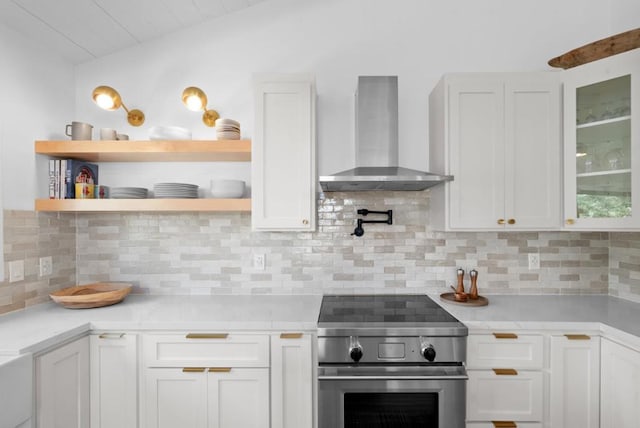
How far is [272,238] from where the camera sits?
7.61 feet

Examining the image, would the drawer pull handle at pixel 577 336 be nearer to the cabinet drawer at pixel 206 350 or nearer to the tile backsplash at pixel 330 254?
the tile backsplash at pixel 330 254

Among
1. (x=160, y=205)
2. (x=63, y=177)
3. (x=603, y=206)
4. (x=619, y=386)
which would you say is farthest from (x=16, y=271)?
(x=603, y=206)

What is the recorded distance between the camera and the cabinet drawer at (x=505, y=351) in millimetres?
1654

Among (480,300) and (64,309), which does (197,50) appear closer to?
(64,309)

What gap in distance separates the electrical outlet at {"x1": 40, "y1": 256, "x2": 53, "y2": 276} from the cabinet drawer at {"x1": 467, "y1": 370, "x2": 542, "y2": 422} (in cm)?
254

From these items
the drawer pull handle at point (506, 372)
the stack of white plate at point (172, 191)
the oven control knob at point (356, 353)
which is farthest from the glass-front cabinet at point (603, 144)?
the stack of white plate at point (172, 191)

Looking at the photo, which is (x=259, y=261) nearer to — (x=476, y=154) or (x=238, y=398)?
(x=238, y=398)

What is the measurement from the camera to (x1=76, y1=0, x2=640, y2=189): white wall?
2.31 metres

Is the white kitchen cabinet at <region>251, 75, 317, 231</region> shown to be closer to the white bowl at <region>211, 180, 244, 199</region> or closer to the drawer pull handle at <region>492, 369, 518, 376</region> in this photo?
the white bowl at <region>211, 180, 244, 199</region>

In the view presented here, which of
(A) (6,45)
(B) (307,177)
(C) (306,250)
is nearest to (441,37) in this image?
(B) (307,177)

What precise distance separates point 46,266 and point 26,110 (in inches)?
37.4

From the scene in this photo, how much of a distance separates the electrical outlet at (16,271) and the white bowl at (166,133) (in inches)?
40.3

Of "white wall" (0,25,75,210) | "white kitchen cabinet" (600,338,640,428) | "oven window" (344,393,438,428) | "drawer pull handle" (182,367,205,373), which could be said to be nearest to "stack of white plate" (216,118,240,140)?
"white wall" (0,25,75,210)

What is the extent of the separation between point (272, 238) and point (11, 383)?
1.43 m
